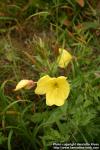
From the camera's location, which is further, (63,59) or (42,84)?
(63,59)

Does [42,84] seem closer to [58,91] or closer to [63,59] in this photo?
[58,91]

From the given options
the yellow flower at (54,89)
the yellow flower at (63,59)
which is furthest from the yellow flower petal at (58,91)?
the yellow flower at (63,59)

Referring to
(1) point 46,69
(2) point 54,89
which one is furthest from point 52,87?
(1) point 46,69

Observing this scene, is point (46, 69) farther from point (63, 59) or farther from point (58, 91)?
point (58, 91)

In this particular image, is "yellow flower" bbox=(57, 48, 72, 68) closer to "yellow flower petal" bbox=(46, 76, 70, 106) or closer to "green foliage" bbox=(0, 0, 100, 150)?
"green foliage" bbox=(0, 0, 100, 150)

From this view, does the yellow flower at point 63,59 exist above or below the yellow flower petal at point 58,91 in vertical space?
above

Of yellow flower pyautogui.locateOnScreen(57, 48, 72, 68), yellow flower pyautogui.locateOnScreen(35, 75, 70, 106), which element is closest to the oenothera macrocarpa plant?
yellow flower pyautogui.locateOnScreen(35, 75, 70, 106)

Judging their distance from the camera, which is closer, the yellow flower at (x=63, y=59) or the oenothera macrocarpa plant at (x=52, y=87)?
the oenothera macrocarpa plant at (x=52, y=87)

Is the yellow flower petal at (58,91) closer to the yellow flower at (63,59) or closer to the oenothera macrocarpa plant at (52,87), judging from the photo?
the oenothera macrocarpa plant at (52,87)

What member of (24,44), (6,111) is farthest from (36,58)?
(24,44)
